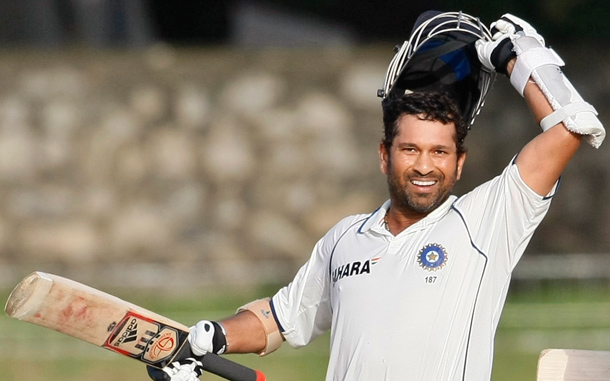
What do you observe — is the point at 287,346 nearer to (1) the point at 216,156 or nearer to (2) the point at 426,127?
(1) the point at 216,156

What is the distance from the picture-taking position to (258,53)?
920 cm

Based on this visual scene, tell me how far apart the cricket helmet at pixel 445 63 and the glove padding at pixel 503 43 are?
15 centimetres

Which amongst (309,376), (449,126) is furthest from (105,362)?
(449,126)

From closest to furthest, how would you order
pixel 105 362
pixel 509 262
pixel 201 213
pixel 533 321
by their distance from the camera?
1. pixel 509 262
2. pixel 105 362
3. pixel 533 321
4. pixel 201 213

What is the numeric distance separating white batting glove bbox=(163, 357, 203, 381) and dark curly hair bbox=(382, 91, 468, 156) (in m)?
0.93

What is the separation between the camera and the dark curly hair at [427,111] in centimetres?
330

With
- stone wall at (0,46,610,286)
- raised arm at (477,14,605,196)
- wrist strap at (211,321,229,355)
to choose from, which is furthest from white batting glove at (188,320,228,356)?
stone wall at (0,46,610,286)

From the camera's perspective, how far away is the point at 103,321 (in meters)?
3.16

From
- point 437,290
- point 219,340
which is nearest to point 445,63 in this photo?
point 437,290

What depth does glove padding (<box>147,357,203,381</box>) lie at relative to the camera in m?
3.27

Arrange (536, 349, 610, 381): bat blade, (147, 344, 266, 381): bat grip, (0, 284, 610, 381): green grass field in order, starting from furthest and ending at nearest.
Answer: (0, 284, 610, 381): green grass field → (147, 344, 266, 381): bat grip → (536, 349, 610, 381): bat blade

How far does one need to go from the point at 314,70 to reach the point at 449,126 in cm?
586

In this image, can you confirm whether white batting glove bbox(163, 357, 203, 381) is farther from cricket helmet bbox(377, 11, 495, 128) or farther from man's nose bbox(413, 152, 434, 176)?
cricket helmet bbox(377, 11, 495, 128)

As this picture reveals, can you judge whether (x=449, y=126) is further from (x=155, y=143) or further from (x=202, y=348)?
(x=155, y=143)
